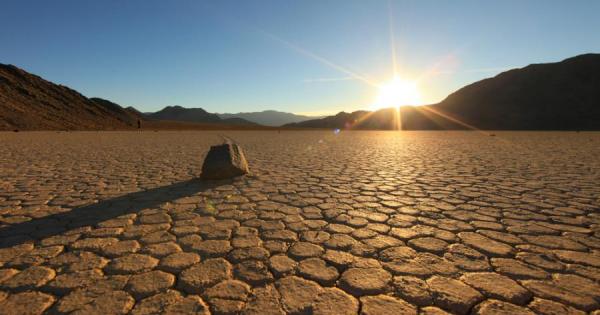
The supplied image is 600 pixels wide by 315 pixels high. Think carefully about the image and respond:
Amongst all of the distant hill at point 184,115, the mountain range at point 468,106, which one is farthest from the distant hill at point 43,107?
the distant hill at point 184,115

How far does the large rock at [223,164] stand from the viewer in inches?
200

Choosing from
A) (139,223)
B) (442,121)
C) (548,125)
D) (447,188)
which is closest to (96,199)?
(139,223)

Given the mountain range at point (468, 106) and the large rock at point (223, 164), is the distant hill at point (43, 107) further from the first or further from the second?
the large rock at point (223, 164)

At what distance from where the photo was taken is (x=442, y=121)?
51.5m

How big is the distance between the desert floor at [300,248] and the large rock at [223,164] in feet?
1.97

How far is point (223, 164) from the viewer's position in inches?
201

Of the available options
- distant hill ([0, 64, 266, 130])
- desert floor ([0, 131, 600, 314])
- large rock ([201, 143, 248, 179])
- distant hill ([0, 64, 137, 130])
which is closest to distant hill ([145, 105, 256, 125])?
distant hill ([0, 64, 266, 130])

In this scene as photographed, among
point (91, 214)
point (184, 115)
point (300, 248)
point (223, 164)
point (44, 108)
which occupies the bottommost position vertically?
point (300, 248)

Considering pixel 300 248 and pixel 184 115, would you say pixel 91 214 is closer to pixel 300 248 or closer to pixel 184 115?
pixel 300 248

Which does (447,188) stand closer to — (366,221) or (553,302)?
(366,221)

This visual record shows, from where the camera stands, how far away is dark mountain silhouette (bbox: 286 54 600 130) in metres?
48.0

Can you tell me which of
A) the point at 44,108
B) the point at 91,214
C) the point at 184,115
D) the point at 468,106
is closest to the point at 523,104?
the point at 468,106

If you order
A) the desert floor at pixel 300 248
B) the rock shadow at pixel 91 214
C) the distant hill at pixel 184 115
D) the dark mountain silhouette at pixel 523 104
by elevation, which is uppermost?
the distant hill at pixel 184 115

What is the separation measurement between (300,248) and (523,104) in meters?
64.6
